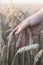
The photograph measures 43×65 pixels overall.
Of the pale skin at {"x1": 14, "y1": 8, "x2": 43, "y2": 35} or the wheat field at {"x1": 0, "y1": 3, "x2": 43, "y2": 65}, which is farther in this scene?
the wheat field at {"x1": 0, "y1": 3, "x2": 43, "y2": 65}

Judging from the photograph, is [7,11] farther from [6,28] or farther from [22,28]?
[22,28]

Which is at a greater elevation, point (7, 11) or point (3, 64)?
point (7, 11)

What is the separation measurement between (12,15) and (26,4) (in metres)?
0.13

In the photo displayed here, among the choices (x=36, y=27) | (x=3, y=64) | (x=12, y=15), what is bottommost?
(x=3, y=64)

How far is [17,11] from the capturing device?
1476 mm

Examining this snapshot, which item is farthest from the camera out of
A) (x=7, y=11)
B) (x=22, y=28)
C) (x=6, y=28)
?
(x=6, y=28)

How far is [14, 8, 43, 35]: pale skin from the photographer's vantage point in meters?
0.67

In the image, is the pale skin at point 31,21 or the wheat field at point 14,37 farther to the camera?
the wheat field at point 14,37

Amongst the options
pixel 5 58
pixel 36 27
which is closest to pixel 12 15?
pixel 5 58

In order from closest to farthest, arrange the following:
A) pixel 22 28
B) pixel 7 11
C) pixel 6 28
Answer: pixel 22 28 → pixel 7 11 → pixel 6 28

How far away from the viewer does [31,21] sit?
0.69 meters

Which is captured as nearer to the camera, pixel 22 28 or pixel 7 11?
pixel 22 28

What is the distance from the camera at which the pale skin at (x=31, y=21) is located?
67cm

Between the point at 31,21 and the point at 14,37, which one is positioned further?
the point at 14,37
